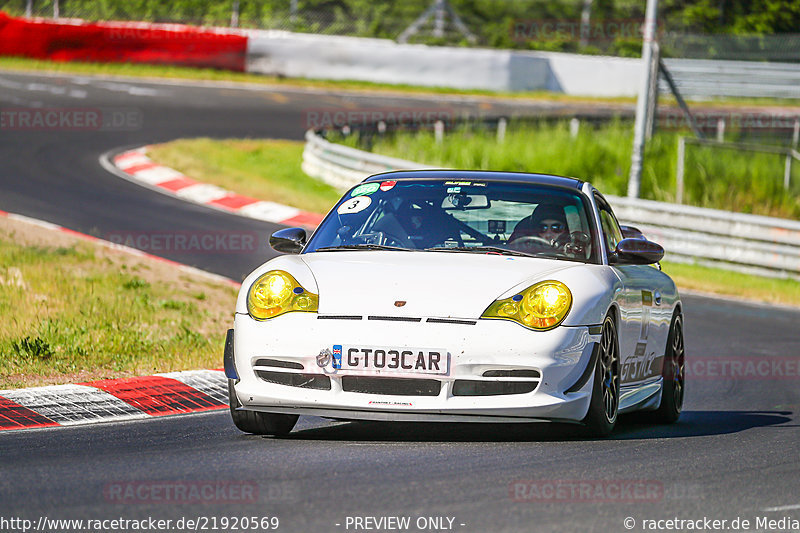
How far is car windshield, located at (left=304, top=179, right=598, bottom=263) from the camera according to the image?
747cm

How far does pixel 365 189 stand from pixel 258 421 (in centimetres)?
165

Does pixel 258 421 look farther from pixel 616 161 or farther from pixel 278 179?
pixel 616 161

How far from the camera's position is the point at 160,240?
682 inches

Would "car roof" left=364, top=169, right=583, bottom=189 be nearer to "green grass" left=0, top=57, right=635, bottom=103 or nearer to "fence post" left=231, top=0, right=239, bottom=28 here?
"green grass" left=0, top=57, right=635, bottom=103

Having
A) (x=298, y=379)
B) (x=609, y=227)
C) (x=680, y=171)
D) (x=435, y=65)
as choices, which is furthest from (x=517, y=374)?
(x=435, y=65)

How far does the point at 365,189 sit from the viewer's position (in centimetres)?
798

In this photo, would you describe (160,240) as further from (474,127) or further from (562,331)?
(474,127)

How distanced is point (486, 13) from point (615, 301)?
59772 millimetres

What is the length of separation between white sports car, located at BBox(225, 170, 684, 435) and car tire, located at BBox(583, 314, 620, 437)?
1 centimetres

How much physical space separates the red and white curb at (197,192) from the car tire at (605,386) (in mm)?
13375

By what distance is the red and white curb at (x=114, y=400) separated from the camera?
7465 mm
